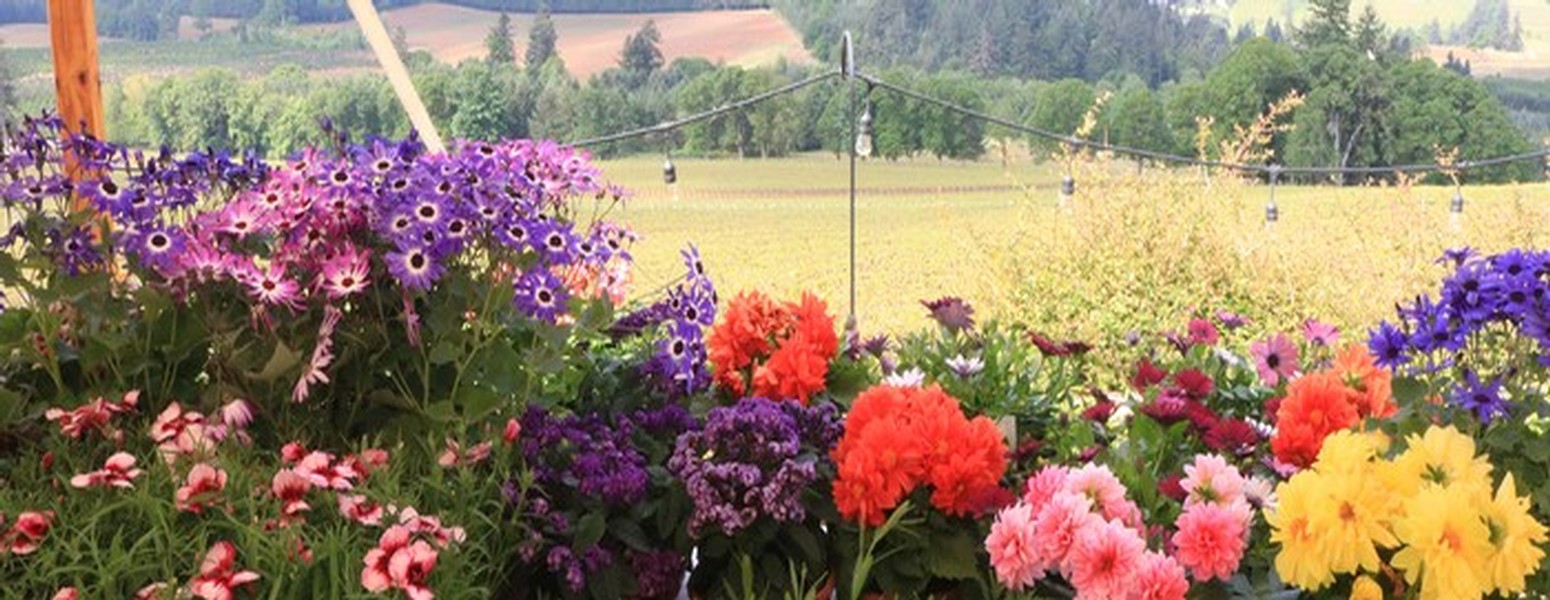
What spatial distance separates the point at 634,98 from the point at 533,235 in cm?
773

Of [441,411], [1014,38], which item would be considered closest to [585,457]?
[441,411]

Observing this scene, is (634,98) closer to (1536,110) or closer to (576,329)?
(1536,110)

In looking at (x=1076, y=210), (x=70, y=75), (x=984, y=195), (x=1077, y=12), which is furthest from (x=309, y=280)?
(x=1077, y=12)

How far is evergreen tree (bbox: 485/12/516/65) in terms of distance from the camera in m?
9.29

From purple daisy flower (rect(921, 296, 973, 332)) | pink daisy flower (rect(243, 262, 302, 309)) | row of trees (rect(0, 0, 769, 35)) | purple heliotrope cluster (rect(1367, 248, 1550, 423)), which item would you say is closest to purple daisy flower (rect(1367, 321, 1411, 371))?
purple heliotrope cluster (rect(1367, 248, 1550, 423))

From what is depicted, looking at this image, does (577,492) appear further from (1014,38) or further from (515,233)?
(1014,38)

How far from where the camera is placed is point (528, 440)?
5.61ft

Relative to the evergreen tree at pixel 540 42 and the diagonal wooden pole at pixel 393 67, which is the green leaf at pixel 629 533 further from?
the evergreen tree at pixel 540 42

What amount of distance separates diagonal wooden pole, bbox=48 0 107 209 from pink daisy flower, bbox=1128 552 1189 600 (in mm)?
2573

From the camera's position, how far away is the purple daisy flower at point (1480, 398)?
1.70 metres

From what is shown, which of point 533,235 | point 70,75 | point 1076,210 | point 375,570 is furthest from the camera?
point 1076,210

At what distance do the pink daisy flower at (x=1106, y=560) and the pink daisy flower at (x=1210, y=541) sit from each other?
0.06 meters

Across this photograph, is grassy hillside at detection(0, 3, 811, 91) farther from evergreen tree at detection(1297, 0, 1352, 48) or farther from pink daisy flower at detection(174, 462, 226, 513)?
pink daisy flower at detection(174, 462, 226, 513)

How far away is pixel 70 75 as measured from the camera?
3.42 metres
